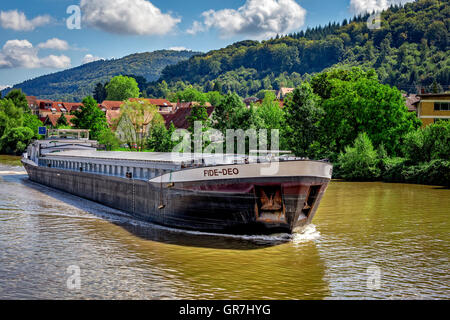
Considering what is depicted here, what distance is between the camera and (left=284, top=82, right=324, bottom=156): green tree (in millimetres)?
55438

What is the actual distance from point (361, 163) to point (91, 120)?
55.2 meters


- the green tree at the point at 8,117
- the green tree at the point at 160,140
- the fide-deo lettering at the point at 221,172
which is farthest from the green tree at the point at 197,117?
the green tree at the point at 8,117

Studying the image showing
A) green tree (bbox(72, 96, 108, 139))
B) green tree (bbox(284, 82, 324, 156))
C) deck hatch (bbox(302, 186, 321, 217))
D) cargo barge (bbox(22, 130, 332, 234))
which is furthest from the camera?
green tree (bbox(72, 96, 108, 139))

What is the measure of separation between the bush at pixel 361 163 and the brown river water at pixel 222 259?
21093 millimetres

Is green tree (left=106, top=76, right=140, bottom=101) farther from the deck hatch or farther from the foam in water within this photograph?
the deck hatch

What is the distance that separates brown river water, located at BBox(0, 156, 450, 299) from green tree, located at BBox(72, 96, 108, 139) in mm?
61892

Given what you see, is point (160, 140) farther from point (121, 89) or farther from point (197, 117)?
point (121, 89)

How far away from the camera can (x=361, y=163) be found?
1869 inches

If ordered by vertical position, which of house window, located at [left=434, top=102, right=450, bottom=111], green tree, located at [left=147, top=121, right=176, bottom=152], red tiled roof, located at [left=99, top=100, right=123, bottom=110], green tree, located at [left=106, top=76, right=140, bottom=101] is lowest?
green tree, located at [left=147, top=121, right=176, bottom=152]

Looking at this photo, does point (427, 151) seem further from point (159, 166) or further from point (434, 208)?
point (159, 166)

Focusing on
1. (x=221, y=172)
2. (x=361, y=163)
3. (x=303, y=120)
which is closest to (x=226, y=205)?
(x=221, y=172)

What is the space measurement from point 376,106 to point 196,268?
42411mm

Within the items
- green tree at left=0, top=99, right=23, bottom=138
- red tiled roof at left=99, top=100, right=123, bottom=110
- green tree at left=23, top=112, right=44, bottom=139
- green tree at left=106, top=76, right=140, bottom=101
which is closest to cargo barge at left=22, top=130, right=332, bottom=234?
green tree at left=0, top=99, right=23, bottom=138
